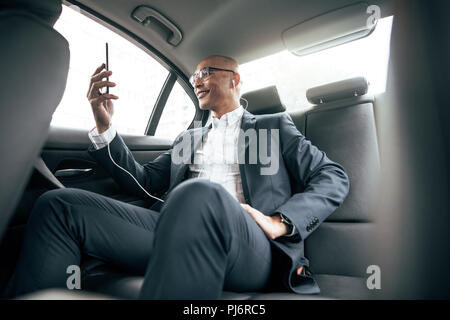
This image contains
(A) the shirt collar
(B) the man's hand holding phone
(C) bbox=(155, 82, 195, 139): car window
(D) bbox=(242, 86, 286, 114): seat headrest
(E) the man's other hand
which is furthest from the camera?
(C) bbox=(155, 82, 195, 139): car window

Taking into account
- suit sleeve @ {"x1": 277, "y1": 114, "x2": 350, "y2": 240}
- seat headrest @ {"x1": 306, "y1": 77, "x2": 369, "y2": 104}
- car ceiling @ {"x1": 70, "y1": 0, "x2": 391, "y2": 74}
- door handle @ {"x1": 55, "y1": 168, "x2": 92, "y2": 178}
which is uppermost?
car ceiling @ {"x1": 70, "y1": 0, "x2": 391, "y2": 74}

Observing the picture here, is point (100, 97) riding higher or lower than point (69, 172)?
higher

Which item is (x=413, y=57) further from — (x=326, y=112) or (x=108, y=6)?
(x=108, y=6)

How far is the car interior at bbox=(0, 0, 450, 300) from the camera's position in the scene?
1.35 ft

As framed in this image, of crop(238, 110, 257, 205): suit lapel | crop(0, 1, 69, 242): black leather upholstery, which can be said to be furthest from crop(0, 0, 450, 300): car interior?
crop(238, 110, 257, 205): suit lapel

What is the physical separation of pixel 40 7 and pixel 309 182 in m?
0.94

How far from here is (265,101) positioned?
159 centimetres

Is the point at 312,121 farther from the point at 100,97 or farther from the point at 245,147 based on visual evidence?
the point at 100,97

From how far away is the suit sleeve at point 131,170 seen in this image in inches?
48.7

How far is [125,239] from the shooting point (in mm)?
837

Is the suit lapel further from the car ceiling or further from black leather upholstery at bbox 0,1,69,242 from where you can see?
black leather upholstery at bbox 0,1,69,242

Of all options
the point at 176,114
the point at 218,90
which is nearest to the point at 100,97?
the point at 218,90

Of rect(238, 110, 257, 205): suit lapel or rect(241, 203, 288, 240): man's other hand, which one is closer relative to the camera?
rect(241, 203, 288, 240): man's other hand

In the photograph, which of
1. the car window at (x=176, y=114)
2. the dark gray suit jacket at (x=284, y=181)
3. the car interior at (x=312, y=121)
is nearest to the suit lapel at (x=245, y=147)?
the dark gray suit jacket at (x=284, y=181)
